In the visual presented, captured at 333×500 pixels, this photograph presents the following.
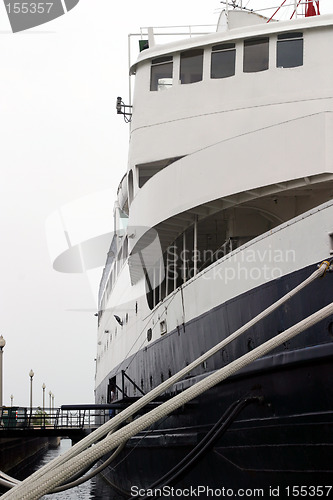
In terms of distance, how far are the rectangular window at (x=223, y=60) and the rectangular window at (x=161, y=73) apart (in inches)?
39.9

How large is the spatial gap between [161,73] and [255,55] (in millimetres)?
2102

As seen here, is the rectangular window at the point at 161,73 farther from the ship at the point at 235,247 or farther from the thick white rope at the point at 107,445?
the thick white rope at the point at 107,445

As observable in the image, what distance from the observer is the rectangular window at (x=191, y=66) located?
569 inches

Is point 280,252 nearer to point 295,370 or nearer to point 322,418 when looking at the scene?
point 295,370

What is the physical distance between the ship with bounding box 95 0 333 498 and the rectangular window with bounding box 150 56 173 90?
36mm

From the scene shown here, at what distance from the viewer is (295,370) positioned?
8664 mm

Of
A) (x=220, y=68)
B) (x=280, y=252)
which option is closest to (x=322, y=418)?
(x=280, y=252)

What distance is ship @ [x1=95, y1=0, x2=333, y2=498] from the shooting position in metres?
8.79

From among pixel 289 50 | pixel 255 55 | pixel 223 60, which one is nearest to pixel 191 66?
pixel 223 60

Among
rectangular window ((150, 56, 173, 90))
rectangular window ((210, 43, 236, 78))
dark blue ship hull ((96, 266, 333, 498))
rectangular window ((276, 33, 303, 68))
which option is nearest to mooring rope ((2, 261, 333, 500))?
dark blue ship hull ((96, 266, 333, 498))

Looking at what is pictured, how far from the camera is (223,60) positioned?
46.4 feet

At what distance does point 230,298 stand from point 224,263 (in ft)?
2.01

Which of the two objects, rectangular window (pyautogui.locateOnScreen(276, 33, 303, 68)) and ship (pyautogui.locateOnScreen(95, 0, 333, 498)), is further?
rectangular window (pyautogui.locateOnScreen(276, 33, 303, 68))

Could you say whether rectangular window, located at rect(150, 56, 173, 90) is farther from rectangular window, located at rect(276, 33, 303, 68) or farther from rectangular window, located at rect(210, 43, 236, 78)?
rectangular window, located at rect(276, 33, 303, 68)
